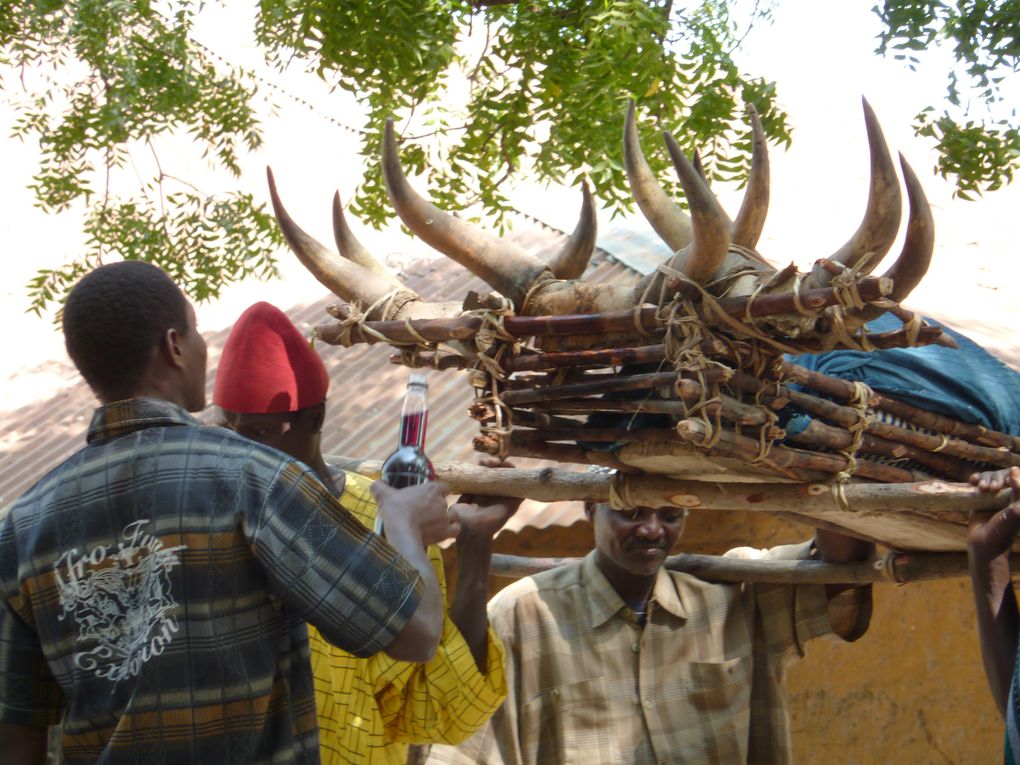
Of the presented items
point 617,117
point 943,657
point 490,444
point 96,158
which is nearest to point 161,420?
point 490,444

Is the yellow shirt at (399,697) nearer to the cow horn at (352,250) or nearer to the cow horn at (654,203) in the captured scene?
the cow horn at (352,250)

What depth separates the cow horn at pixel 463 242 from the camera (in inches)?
106

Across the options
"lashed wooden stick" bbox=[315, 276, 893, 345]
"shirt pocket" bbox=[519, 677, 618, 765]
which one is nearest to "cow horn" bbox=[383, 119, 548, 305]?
"lashed wooden stick" bbox=[315, 276, 893, 345]

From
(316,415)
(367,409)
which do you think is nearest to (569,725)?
(316,415)

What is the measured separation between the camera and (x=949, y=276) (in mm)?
10992

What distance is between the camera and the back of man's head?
83.5 inches

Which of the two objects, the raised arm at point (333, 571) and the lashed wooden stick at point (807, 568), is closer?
the raised arm at point (333, 571)

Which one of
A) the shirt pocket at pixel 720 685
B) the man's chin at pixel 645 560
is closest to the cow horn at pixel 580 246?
the man's chin at pixel 645 560

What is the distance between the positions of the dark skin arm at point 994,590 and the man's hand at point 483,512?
1133 mm

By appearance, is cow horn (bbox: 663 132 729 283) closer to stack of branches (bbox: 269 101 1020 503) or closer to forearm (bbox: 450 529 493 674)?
stack of branches (bbox: 269 101 1020 503)

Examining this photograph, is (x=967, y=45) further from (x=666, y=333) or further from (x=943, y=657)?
(x=943, y=657)

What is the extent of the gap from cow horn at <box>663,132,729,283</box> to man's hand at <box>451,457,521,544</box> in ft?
2.96

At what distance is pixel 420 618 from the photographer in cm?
212

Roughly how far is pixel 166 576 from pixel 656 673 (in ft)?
7.45
